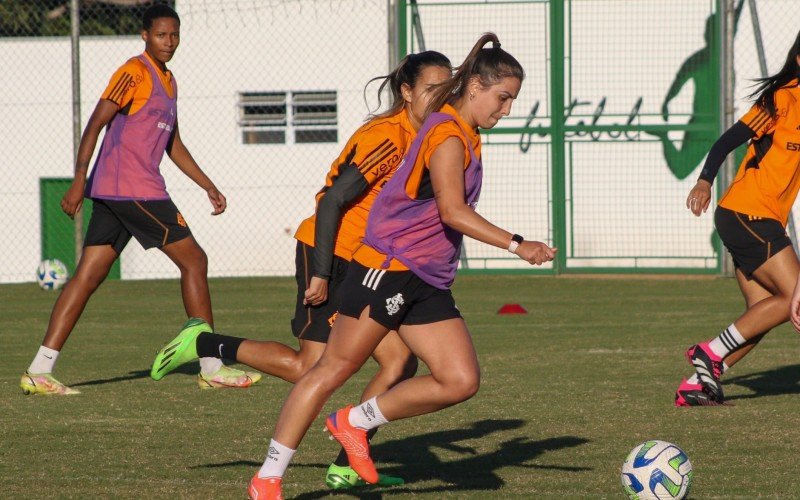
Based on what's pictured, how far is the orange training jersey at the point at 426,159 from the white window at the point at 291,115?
16318mm

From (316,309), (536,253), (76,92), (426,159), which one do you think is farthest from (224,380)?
(76,92)

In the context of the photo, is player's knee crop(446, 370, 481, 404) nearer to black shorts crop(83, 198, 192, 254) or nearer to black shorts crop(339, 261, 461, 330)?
black shorts crop(339, 261, 461, 330)

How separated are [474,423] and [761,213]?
6.87ft

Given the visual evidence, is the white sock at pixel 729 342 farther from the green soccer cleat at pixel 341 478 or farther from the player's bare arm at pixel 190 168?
the player's bare arm at pixel 190 168

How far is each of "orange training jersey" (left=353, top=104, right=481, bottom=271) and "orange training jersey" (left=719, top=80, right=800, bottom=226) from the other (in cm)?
298

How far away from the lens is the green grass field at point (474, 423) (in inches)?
222

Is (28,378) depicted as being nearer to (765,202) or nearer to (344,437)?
(344,437)

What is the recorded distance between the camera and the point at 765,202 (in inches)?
304

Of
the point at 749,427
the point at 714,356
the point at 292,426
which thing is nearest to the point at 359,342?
the point at 292,426

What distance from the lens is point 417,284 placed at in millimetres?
5094

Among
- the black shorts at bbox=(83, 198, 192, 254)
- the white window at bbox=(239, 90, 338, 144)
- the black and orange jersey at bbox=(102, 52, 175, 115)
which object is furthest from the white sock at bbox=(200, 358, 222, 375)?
the white window at bbox=(239, 90, 338, 144)

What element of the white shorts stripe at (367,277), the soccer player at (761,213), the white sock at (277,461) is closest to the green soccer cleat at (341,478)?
the white sock at (277,461)

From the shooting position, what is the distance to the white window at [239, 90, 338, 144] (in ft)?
70.4

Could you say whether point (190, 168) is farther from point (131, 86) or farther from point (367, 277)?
point (367, 277)
